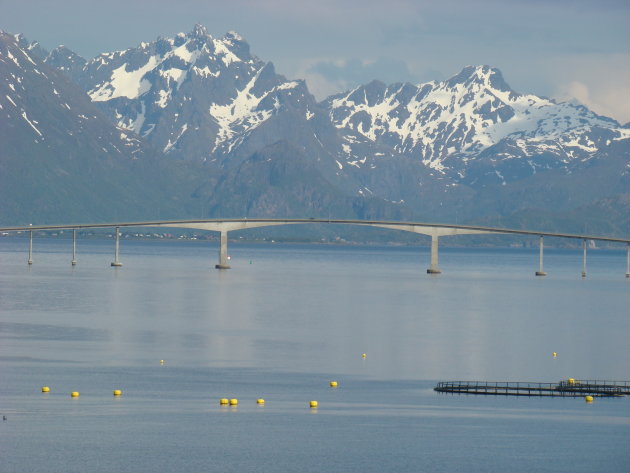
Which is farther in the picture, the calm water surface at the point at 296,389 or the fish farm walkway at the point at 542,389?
the fish farm walkway at the point at 542,389

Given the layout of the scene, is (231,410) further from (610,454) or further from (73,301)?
(73,301)

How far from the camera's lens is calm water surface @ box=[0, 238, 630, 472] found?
6431 centimetres

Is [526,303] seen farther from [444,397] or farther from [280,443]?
[280,443]

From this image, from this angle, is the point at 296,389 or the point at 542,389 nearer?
the point at 542,389

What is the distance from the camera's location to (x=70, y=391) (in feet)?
264

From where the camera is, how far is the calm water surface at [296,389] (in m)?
64.3

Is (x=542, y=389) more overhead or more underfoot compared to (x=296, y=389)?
more overhead

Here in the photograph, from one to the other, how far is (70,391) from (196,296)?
9508cm

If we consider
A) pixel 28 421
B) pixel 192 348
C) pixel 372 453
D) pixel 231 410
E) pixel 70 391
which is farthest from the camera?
pixel 192 348

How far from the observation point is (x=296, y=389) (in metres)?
84.9

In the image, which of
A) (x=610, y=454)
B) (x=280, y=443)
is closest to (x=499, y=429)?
(x=610, y=454)

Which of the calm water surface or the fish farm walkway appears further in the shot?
the fish farm walkway

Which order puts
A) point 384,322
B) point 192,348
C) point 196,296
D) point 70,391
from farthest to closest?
point 196,296
point 384,322
point 192,348
point 70,391

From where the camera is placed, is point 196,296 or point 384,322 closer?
point 384,322
